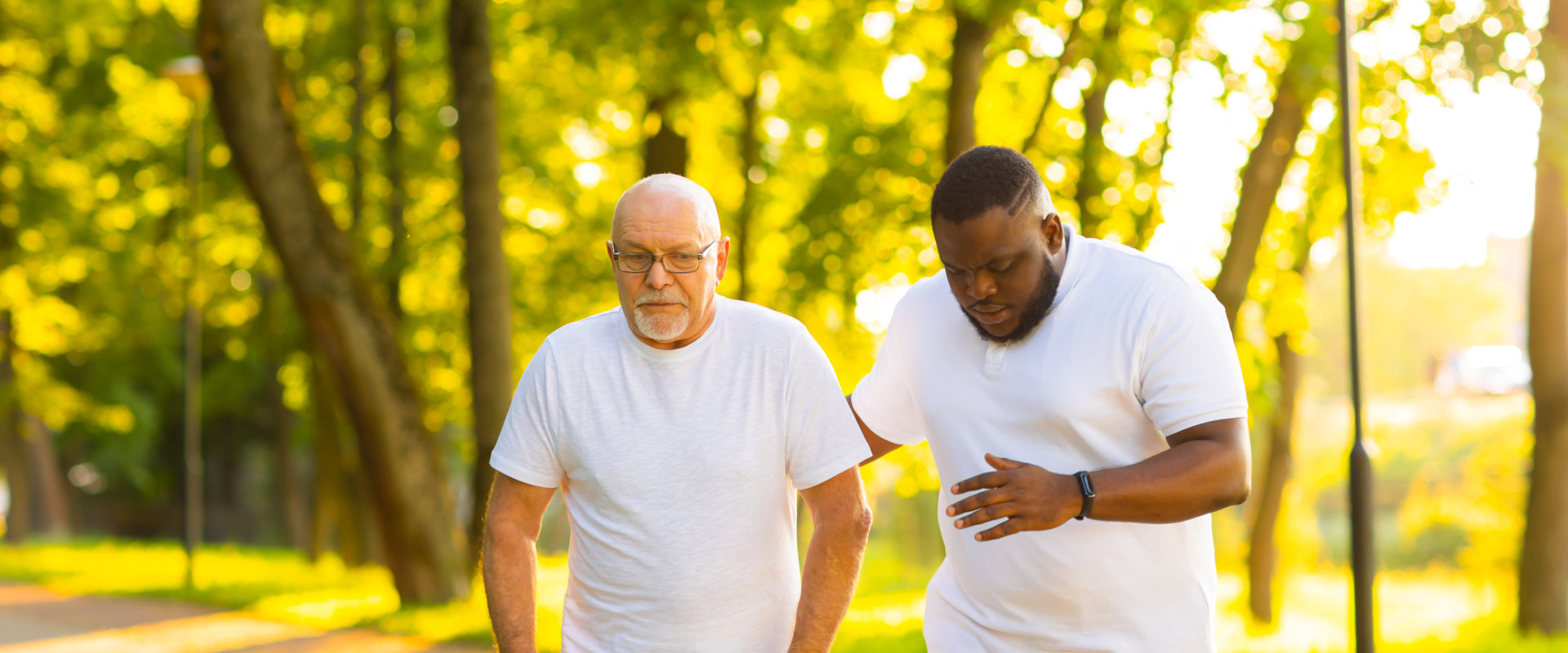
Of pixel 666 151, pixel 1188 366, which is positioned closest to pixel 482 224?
pixel 666 151

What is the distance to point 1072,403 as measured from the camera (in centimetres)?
280

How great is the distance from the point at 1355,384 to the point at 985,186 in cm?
673

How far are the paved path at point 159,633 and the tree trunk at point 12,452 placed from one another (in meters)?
10.5

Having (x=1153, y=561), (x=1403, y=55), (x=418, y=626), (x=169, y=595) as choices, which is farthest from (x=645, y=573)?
(x=169, y=595)

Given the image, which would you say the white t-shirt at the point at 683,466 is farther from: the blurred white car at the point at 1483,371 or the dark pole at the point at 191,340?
the blurred white car at the point at 1483,371

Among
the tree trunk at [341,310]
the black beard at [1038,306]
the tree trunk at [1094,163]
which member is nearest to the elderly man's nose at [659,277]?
the black beard at [1038,306]

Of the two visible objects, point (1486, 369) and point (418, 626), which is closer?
point (418, 626)

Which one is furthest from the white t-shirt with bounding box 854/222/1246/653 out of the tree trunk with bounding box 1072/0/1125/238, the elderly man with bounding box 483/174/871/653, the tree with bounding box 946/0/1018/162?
the tree trunk with bounding box 1072/0/1125/238

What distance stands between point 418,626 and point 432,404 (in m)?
9.86

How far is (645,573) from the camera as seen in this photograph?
3.08m

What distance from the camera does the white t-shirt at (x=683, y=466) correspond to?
3.08 metres

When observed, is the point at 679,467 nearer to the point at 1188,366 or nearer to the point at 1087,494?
the point at 1087,494

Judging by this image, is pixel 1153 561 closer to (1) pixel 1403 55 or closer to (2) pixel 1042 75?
(1) pixel 1403 55

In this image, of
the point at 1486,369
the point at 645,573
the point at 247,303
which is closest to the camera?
the point at 645,573
